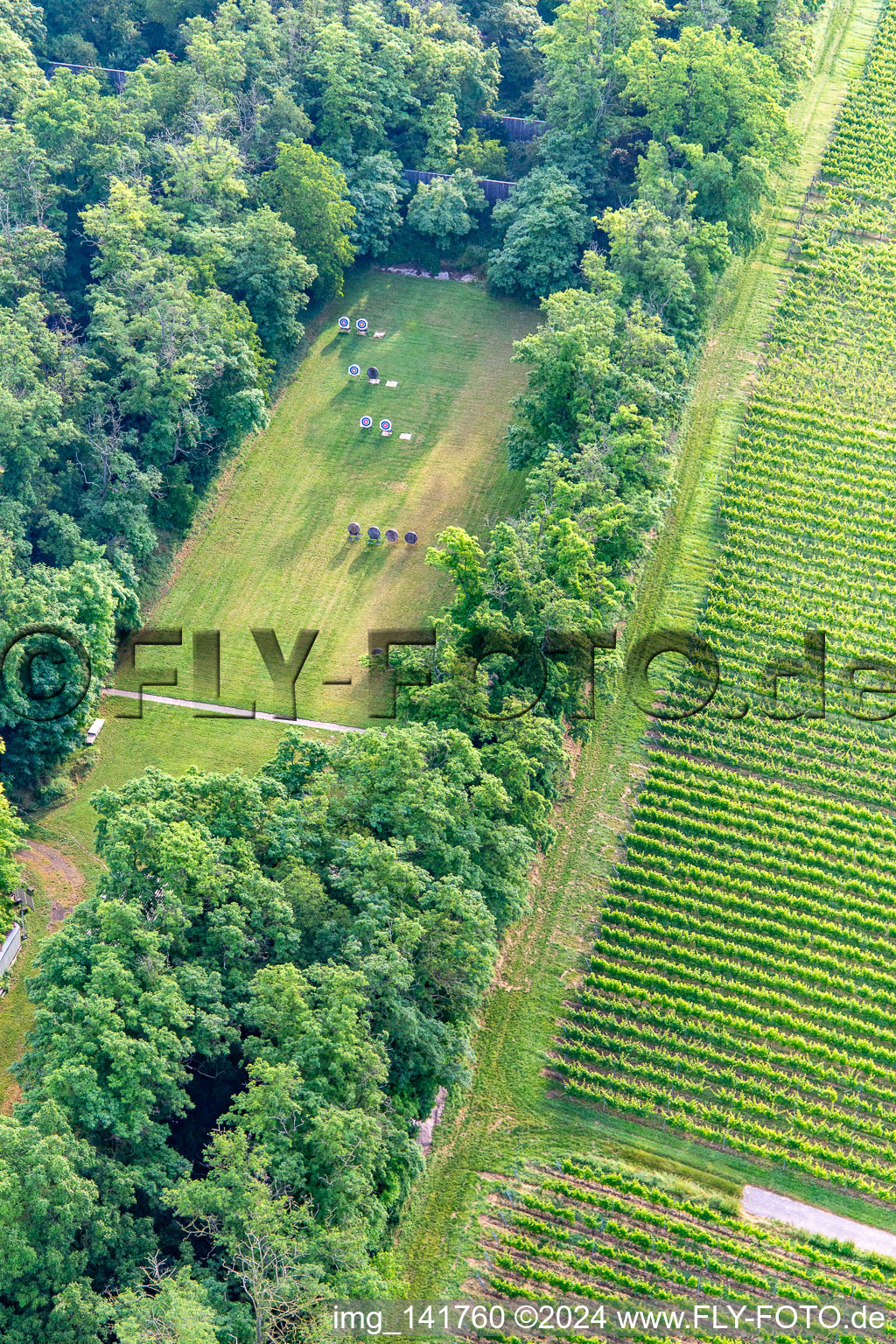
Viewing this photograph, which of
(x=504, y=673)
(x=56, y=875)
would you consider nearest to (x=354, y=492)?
(x=504, y=673)

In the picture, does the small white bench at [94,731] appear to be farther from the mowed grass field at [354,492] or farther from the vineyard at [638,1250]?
the vineyard at [638,1250]

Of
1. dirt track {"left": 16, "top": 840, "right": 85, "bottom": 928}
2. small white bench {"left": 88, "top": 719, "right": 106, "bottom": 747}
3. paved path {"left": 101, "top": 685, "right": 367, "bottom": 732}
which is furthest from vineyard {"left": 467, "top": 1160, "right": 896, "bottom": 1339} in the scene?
small white bench {"left": 88, "top": 719, "right": 106, "bottom": 747}

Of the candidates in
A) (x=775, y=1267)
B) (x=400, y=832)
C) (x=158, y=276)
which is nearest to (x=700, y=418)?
(x=158, y=276)

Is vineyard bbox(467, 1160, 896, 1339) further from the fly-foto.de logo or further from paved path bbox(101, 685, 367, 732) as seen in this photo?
paved path bbox(101, 685, 367, 732)

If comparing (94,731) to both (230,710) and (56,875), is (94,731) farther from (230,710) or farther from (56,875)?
(56,875)

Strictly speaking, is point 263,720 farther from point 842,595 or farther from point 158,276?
point 842,595

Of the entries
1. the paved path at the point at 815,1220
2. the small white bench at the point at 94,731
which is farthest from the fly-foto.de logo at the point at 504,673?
the paved path at the point at 815,1220
